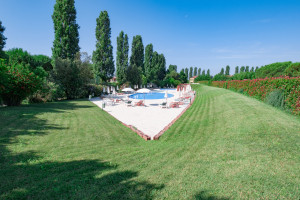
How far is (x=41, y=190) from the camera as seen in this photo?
10.4 ft

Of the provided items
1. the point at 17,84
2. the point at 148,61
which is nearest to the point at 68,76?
the point at 17,84

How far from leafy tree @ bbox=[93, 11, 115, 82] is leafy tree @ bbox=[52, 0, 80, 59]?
9228mm

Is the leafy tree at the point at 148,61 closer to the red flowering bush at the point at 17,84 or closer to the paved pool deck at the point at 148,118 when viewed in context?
the paved pool deck at the point at 148,118

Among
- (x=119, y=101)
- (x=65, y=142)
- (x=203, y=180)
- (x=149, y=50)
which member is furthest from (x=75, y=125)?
(x=149, y=50)

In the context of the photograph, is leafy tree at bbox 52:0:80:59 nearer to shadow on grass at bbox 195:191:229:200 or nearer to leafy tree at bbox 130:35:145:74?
shadow on grass at bbox 195:191:229:200

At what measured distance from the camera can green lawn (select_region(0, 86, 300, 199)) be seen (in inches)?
123

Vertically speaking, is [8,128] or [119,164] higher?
[8,128]

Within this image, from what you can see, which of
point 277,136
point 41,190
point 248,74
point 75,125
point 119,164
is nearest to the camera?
point 41,190

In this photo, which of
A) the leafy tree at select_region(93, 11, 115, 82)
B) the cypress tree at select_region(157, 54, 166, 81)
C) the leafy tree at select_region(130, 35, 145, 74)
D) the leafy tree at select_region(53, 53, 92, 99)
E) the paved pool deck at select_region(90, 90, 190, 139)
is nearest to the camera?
the paved pool deck at select_region(90, 90, 190, 139)

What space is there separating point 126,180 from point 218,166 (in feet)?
8.51

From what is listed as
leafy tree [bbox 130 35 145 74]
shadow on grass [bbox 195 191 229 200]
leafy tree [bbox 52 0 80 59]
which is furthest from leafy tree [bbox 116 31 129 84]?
shadow on grass [bbox 195 191 229 200]

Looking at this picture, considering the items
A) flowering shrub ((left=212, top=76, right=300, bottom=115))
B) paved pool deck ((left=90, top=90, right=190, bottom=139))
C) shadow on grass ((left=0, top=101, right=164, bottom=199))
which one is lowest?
paved pool deck ((left=90, top=90, right=190, bottom=139))

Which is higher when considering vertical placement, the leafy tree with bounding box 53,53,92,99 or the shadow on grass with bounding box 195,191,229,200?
the leafy tree with bounding box 53,53,92,99

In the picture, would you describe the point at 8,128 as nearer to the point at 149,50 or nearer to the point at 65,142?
the point at 65,142
